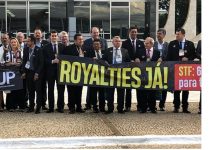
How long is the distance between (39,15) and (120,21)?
6.58 meters

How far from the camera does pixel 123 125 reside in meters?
7.53

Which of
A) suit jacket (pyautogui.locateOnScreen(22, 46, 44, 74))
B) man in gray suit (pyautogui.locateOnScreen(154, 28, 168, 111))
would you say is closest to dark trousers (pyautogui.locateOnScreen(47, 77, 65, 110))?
suit jacket (pyautogui.locateOnScreen(22, 46, 44, 74))

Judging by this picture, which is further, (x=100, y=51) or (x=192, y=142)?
(x=100, y=51)

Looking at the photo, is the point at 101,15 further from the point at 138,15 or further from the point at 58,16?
the point at 58,16

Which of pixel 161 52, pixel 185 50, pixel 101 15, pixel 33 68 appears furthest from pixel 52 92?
pixel 101 15

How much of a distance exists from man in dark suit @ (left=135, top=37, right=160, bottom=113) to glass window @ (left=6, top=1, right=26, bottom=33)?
928 inches

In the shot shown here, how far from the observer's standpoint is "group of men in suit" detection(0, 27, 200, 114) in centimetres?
904

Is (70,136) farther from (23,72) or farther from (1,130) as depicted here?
(23,72)

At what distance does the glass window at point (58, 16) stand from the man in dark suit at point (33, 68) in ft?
75.3

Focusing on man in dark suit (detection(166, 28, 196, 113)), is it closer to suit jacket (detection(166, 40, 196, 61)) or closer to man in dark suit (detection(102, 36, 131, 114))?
suit jacket (detection(166, 40, 196, 61))

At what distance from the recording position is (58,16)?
3219 cm

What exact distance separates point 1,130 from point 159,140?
285 centimetres

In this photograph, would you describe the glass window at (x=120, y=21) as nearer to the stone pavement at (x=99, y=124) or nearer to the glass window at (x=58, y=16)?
the glass window at (x=58, y=16)
